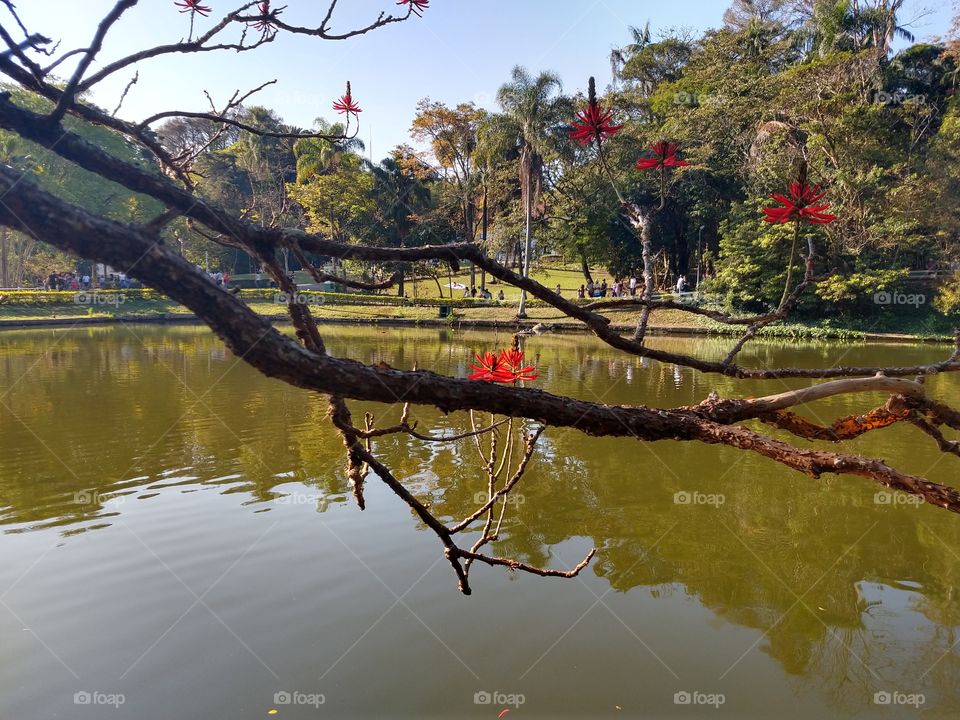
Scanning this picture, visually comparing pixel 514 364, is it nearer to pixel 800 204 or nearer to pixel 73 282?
pixel 800 204

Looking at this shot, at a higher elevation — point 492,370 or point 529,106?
point 529,106

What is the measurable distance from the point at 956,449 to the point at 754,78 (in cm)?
2693

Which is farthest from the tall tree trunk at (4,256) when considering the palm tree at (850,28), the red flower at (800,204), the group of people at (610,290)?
the palm tree at (850,28)

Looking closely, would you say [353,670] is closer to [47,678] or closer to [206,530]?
[47,678]

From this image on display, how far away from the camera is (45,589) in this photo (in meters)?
3.78

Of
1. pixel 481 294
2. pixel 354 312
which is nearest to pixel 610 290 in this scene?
pixel 481 294

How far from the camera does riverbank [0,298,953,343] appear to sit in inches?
801

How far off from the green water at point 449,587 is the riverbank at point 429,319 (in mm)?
13491

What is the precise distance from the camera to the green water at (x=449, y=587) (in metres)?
2.96

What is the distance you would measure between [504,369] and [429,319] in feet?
73.0

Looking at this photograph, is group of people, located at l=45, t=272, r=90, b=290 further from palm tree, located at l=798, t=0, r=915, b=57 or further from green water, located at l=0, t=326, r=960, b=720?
palm tree, located at l=798, t=0, r=915, b=57

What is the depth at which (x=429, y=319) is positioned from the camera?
24.1m

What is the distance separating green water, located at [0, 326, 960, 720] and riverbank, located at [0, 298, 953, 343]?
13491 millimetres

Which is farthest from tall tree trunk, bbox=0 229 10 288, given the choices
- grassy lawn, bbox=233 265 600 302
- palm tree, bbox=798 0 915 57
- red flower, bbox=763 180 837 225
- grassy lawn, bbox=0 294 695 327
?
palm tree, bbox=798 0 915 57
